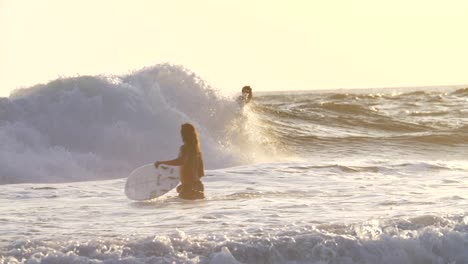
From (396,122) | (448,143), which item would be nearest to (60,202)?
(448,143)

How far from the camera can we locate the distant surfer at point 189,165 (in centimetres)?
1244

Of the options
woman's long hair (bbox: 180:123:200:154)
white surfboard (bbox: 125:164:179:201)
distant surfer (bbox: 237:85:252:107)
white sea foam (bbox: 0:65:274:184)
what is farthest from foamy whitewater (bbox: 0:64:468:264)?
woman's long hair (bbox: 180:123:200:154)

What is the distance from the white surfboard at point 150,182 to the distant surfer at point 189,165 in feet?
0.94

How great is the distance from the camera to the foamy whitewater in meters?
8.39

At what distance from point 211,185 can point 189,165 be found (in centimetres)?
161

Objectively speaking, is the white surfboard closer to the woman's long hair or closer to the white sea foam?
the woman's long hair

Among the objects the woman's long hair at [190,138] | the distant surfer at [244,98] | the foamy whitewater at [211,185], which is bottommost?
the foamy whitewater at [211,185]

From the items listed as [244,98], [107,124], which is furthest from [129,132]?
[244,98]

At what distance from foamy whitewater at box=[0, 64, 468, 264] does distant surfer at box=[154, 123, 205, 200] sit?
27 centimetres

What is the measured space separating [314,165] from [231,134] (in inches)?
205

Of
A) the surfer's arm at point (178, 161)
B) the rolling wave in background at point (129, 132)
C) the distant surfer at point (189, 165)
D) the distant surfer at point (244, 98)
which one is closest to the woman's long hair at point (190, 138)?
the distant surfer at point (189, 165)

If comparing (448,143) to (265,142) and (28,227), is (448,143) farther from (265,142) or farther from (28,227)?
(28,227)

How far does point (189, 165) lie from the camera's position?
12508 mm

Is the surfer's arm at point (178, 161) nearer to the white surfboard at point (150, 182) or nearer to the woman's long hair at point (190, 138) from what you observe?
the woman's long hair at point (190, 138)
